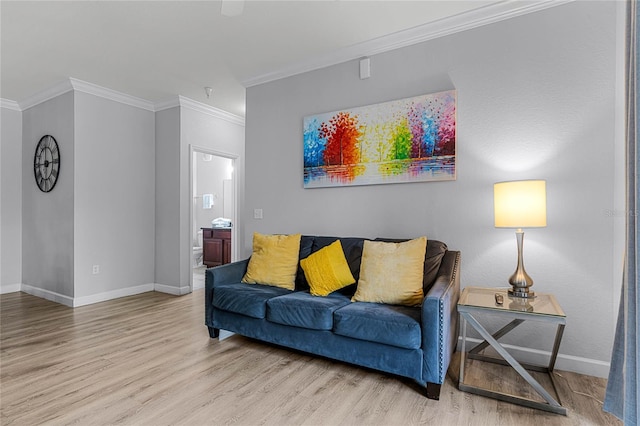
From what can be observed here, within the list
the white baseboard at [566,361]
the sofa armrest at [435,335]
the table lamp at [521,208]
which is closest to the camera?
the sofa armrest at [435,335]

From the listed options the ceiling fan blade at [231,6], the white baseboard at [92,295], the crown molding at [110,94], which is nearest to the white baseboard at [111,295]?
the white baseboard at [92,295]

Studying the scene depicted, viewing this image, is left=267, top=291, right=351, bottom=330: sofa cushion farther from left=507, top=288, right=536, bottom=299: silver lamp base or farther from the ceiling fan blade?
the ceiling fan blade

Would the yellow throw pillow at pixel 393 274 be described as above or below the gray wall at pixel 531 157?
below

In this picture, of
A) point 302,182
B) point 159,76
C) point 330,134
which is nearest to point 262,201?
point 302,182

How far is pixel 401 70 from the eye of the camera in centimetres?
315

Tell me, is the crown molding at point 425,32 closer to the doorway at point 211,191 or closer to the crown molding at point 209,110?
the crown molding at point 209,110

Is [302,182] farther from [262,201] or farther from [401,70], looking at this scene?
[401,70]

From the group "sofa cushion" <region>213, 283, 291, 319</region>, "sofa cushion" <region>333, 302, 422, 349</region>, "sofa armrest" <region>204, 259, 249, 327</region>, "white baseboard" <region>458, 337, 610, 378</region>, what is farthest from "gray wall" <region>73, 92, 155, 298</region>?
"white baseboard" <region>458, 337, 610, 378</region>

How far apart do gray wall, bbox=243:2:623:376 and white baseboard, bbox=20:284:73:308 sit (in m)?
3.51

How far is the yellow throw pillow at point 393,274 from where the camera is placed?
247 cm

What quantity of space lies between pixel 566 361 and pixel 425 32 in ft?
9.10

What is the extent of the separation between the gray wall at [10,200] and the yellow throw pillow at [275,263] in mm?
4024

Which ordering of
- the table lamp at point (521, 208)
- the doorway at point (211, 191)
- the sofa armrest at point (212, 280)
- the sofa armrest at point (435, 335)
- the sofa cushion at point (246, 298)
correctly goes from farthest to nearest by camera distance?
1. the doorway at point (211, 191)
2. the sofa armrest at point (212, 280)
3. the sofa cushion at point (246, 298)
4. the table lamp at point (521, 208)
5. the sofa armrest at point (435, 335)

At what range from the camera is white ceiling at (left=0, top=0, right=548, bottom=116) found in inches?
106
